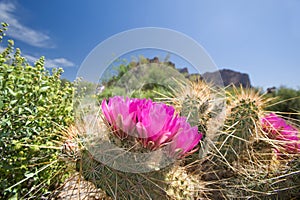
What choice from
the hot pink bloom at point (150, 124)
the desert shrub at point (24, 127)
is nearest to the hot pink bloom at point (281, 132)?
the hot pink bloom at point (150, 124)

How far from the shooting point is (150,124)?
25.4 inches

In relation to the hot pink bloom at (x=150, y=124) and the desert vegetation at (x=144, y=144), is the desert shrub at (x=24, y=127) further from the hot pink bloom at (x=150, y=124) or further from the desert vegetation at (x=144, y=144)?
the hot pink bloom at (x=150, y=124)

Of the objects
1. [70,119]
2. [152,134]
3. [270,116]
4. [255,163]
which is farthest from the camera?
[70,119]

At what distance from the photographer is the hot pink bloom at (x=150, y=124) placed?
650 mm

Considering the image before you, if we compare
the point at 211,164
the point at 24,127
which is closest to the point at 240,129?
the point at 211,164

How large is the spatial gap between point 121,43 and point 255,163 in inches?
24.8

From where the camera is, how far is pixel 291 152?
39.7 inches

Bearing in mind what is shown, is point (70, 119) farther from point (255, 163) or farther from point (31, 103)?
point (255, 163)

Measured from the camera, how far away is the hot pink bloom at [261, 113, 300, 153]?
3.27 ft

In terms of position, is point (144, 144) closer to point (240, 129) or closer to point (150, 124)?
point (150, 124)

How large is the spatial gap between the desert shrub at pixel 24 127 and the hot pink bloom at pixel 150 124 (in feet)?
1.06

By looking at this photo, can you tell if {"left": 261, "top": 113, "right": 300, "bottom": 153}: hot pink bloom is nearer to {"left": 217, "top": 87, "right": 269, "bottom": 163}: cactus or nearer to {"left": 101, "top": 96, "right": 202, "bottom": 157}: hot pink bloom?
{"left": 217, "top": 87, "right": 269, "bottom": 163}: cactus

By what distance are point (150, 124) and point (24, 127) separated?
0.57 metres

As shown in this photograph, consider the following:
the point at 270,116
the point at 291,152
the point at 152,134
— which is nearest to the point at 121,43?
the point at 152,134
